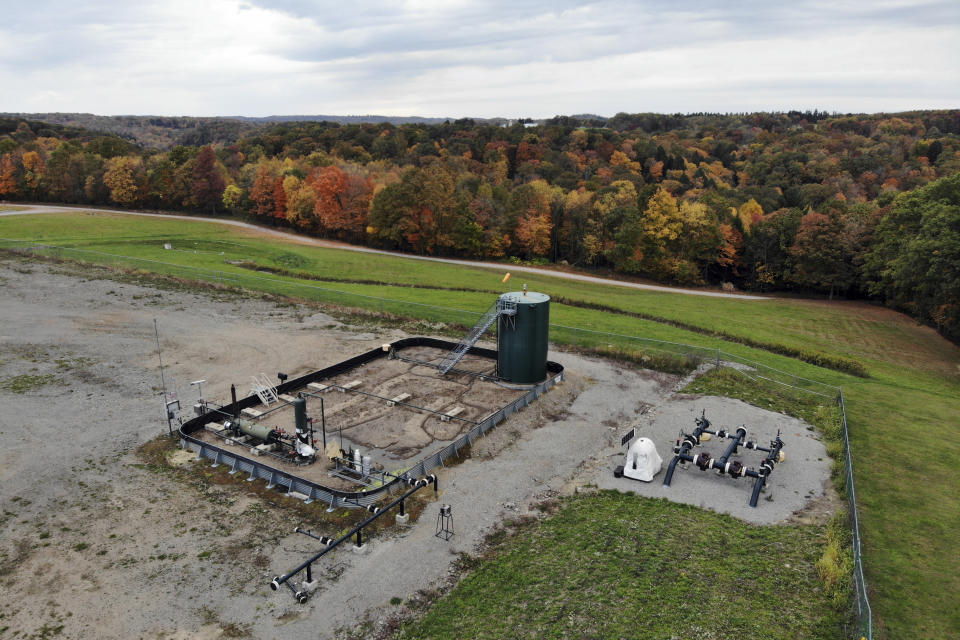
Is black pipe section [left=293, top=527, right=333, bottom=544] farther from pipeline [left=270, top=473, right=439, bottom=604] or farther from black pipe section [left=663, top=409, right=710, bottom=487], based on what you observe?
black pipe section [left=663, top=409, right=710, bottom=487]

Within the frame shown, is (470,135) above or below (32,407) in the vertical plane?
above

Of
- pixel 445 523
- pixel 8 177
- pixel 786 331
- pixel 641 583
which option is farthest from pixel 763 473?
pixel 8 177

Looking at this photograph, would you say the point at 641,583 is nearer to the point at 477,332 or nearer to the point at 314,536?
the point at 314,536

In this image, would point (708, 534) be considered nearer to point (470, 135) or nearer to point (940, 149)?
point (940, 149)

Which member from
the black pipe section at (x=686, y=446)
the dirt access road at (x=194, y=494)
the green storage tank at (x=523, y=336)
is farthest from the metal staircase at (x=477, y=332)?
the black pipe section at (x=686, y=446)

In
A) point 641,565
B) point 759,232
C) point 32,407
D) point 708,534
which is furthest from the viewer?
point 759,232

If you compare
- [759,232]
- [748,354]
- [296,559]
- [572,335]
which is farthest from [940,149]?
[296,559]
